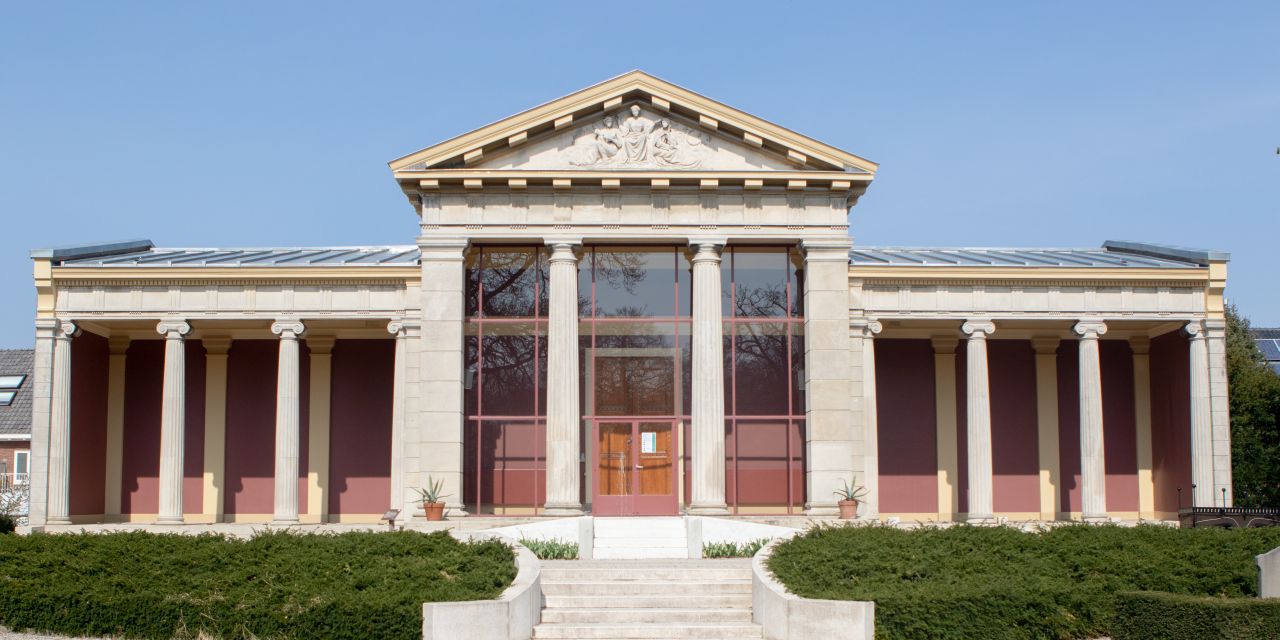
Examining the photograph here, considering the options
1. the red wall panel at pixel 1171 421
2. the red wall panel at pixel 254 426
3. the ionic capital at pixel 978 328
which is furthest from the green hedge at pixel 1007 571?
the red wall panel at pixel 254 426

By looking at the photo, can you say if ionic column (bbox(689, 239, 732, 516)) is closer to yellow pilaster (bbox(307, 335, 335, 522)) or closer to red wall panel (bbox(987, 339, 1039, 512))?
red wall panel (bbox(987, 339, 1039, 512))

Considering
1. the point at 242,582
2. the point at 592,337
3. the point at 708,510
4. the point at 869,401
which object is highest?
the point at 592,337

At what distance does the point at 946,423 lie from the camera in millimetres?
43188

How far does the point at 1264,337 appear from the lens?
6619 centimetres

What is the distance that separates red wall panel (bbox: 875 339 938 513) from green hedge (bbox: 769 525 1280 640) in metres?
13.9

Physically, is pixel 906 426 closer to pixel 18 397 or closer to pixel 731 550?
pixel 731 550

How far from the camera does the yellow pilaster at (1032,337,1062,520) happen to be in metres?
42.9

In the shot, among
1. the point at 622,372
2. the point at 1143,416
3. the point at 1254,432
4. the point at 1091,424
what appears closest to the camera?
the point at 622,372

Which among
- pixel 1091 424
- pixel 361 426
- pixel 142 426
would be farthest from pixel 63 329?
pixel 1091 424

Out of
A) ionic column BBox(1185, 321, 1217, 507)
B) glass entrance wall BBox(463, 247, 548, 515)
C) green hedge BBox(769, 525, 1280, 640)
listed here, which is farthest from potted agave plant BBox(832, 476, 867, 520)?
ionic column BBox(1185, 321, 1217, 507)

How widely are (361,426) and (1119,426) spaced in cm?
2436

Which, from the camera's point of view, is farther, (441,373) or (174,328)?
(174,328)

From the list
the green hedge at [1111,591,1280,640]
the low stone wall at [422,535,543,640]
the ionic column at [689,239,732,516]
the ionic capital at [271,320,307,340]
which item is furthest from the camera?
the ionic capital at [271,320,307,340]

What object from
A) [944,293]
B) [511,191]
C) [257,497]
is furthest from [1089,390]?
[257,497]
